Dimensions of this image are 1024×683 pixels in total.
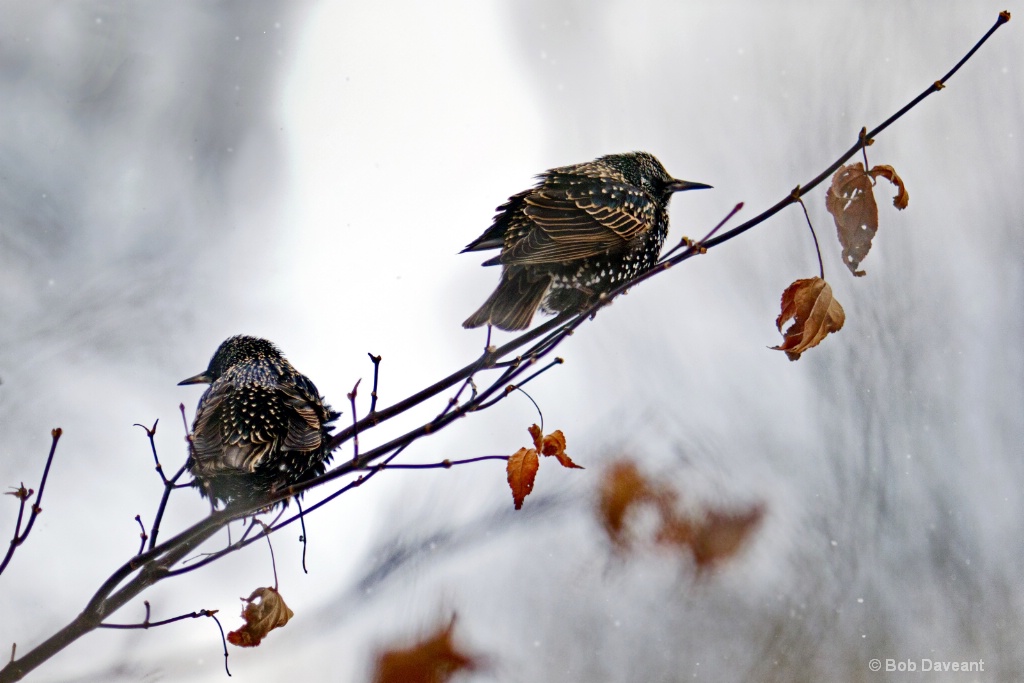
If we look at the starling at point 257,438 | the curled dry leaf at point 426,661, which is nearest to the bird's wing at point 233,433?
the starling at point 257,438

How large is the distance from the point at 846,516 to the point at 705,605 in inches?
37.2

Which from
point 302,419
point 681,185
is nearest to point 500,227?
point 681,185

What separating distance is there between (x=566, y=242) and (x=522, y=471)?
0.94 m

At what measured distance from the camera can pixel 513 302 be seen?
2.51 metres

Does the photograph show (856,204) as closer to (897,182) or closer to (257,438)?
(897,182)

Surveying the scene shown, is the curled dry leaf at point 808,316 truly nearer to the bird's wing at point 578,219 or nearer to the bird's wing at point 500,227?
the bird's wing at point 578,219

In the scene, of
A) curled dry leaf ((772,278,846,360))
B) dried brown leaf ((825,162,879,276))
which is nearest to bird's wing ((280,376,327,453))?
curled dry leaf ((772,278,846,360))

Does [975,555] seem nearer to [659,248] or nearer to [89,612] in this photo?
[659,248]

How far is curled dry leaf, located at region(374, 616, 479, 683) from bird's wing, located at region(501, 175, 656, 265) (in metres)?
2.11

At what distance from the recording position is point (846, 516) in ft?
15.6

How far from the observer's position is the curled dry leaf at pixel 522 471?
5.56ft

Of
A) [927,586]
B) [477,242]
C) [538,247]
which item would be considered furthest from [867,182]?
[927,586]

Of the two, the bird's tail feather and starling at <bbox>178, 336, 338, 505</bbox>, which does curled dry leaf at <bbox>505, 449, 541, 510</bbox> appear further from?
the bird's tail feather

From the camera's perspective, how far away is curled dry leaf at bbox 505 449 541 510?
1.69 meters
